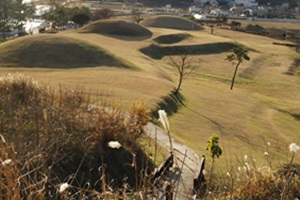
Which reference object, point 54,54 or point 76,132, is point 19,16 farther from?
point 76,132

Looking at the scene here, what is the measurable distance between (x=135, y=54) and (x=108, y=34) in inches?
624

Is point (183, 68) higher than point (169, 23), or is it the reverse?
point (183, 68)

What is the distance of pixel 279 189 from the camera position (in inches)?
298

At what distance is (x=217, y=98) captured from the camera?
36500mm

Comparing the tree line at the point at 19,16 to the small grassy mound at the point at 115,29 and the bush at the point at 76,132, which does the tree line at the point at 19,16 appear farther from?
the bush at the point at 76,132

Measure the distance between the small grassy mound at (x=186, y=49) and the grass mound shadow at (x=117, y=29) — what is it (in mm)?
6796

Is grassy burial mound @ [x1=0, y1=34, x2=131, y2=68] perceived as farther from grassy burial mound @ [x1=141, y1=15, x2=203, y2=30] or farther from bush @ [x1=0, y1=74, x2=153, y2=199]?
grassy burial mound @ [x1=141, y1=15, x2=203, y2=30]

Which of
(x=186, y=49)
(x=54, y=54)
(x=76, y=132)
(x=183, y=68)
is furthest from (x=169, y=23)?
(x=76, y=132)

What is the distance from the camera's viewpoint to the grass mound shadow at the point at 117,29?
2650 inches

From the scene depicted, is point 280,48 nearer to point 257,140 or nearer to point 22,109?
point 257,140

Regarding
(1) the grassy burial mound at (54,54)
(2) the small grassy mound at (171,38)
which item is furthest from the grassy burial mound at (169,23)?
(1) the grassy burial mound at (54,54)

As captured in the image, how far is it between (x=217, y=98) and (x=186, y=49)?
93.3 ft

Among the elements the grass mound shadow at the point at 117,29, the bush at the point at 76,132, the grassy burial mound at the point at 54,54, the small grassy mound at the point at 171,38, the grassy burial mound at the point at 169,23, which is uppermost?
the bush at the point at 76,132

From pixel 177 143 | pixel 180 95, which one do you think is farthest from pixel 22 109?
pixel 180 95
